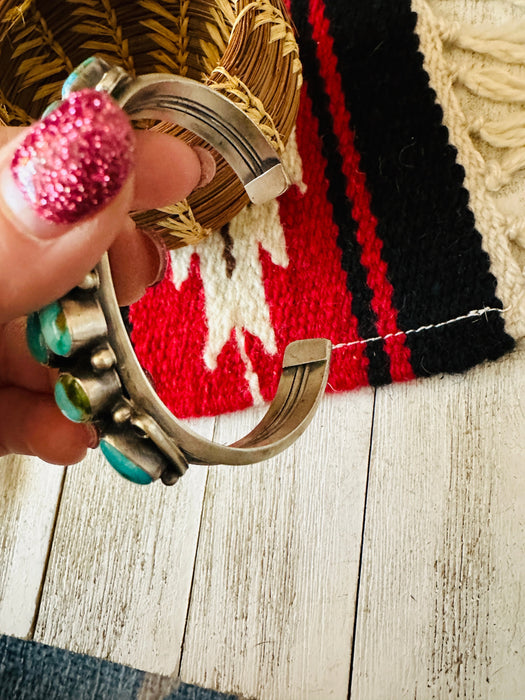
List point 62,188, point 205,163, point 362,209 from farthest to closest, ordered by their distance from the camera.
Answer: point 362,209, point 205,163, point 62,188

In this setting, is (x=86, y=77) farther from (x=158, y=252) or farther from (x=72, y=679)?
(x=72, y=679)

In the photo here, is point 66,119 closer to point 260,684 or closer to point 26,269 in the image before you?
point 26,269

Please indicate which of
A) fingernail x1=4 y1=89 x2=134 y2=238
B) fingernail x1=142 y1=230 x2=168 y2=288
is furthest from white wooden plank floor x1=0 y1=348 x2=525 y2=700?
fingernail x1=4 y1=89 x2=134 y2=238

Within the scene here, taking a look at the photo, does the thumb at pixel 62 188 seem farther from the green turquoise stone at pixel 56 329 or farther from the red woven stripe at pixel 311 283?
the red woven stripe at pixel 311 283

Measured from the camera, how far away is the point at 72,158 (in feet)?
0.59

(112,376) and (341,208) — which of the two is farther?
(341,208)

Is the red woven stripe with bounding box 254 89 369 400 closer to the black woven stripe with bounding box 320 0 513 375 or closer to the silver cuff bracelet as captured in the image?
the black woven stripe with bounding box 320 0 513 375

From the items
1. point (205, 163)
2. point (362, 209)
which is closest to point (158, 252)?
point (205, 163)

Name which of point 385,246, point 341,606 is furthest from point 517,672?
point 385,246

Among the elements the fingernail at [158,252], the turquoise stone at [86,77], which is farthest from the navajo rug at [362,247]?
the turquoise stone at [86,77]

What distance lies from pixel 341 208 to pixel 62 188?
246 mm

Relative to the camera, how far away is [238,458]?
0.23m

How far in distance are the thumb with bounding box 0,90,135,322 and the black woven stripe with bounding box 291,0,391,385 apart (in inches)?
8.1

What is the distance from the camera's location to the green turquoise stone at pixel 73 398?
0.69 feet
